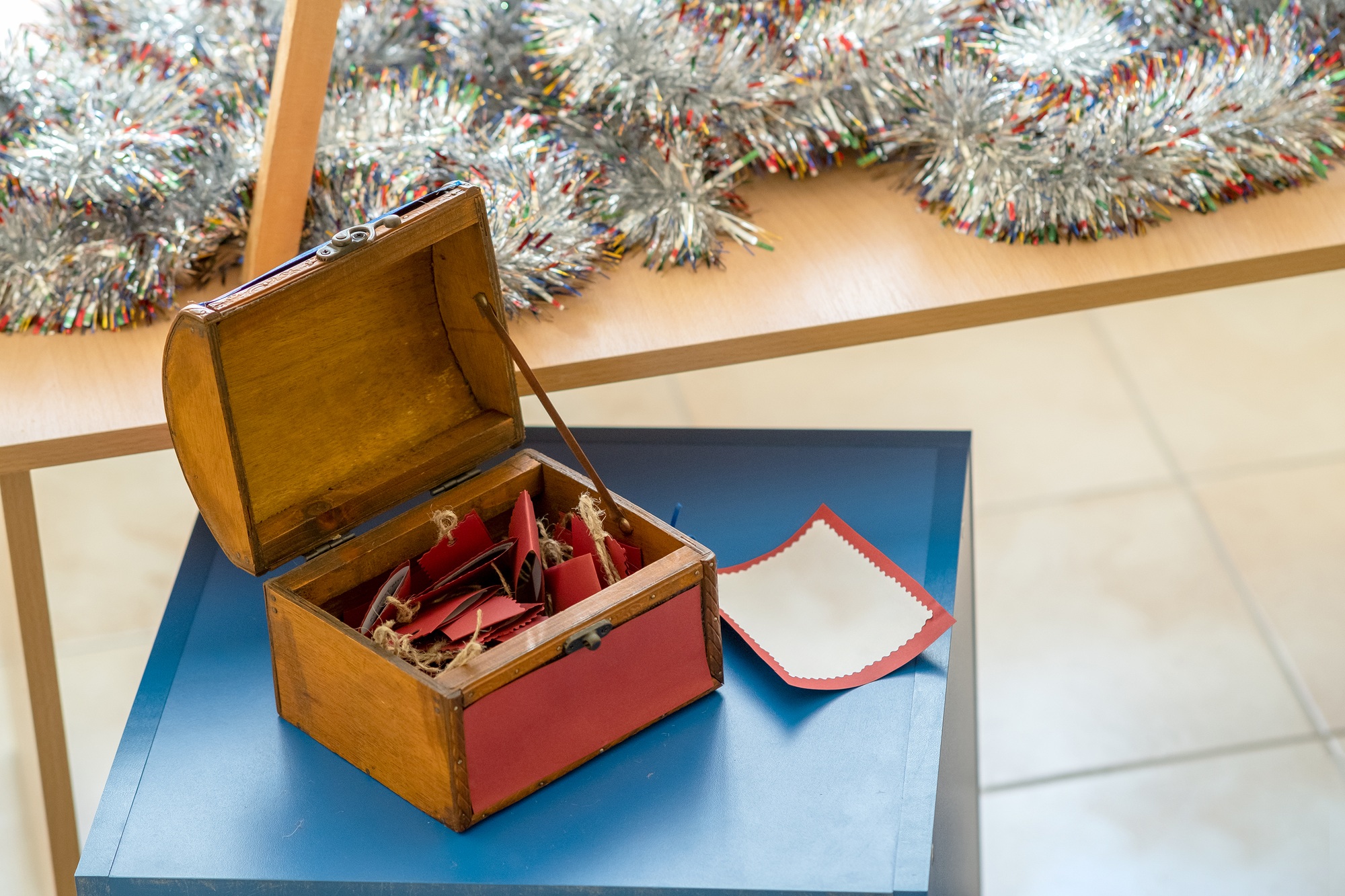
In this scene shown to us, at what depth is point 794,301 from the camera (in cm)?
107

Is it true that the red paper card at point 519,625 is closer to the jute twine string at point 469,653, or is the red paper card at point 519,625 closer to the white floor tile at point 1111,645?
the jute twine string at point 469,653

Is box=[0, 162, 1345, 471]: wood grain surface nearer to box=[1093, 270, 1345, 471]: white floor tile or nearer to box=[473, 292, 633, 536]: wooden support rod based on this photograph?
box=[473, 292, 633, 536]: wooden support rod

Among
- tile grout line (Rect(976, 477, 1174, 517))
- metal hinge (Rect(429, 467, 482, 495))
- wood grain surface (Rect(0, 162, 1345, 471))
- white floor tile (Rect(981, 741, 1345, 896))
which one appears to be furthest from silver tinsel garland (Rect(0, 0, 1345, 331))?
tile grout line (Rect(976, 477, 1174, 517))

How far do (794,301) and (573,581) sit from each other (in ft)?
0.97

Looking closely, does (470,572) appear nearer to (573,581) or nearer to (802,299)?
(573,581)

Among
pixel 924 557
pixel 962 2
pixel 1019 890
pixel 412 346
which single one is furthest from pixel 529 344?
pixel 1019 890

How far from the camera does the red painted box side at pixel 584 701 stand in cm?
82

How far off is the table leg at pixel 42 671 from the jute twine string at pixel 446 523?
0.36 metres

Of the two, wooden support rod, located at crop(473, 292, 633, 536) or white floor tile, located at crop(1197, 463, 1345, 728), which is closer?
wooden support rod, located at crop(473, 292, 633, 536)

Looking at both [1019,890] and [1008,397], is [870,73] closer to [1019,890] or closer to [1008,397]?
[1019,890]

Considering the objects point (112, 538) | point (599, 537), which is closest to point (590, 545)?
point (599, 537)

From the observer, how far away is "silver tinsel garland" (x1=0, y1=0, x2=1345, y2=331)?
1051 mm

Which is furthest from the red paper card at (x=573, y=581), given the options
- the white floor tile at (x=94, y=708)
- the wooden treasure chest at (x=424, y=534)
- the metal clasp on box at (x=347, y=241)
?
the white floor tile at (x=94, y=708)

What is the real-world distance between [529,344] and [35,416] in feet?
1.11
